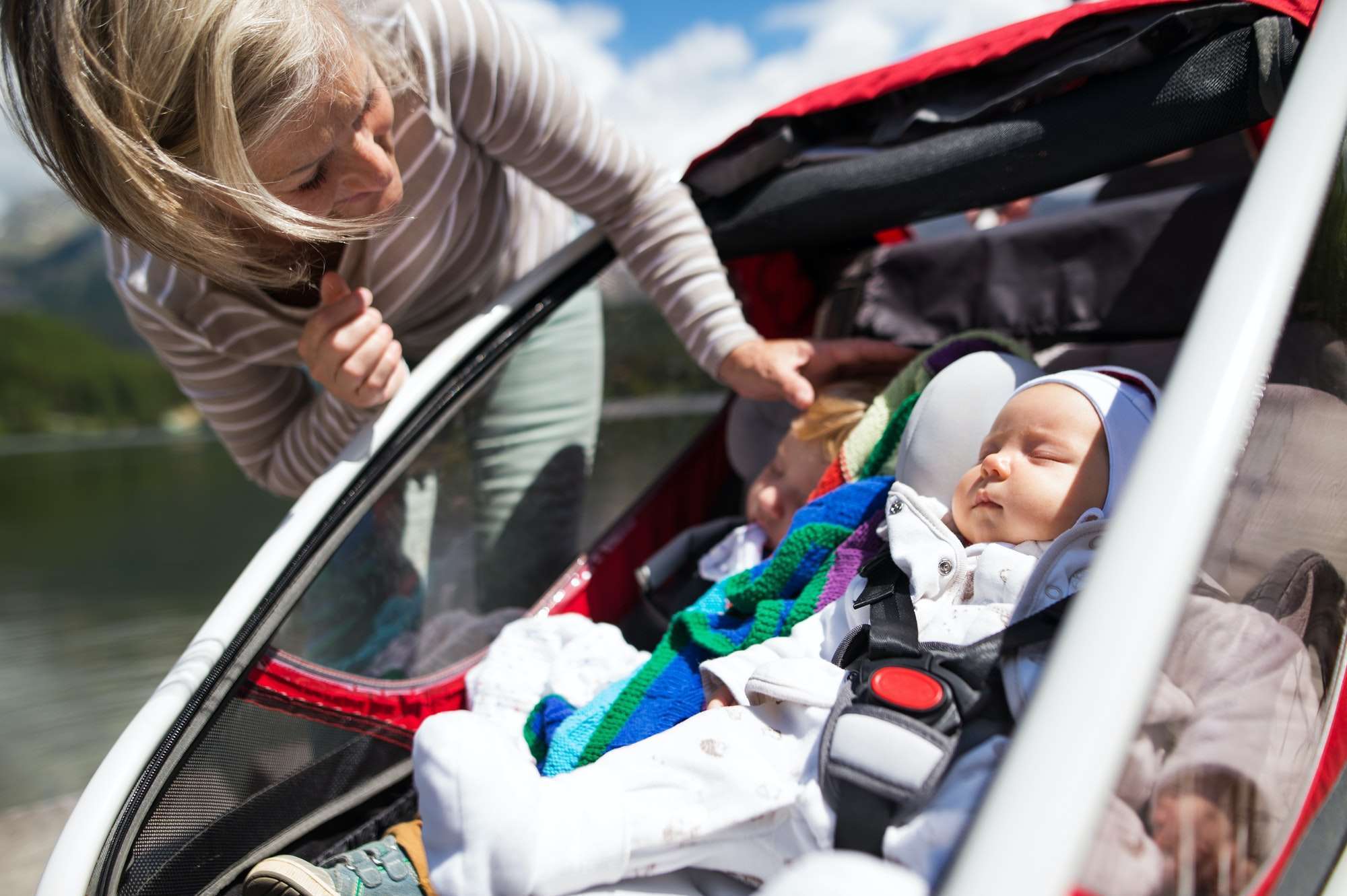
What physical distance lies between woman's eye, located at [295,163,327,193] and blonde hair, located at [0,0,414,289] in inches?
2.8

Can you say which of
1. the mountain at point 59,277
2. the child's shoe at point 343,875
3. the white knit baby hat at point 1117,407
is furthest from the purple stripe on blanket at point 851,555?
the mountain at point 59,277

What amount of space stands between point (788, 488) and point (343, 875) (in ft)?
2.56

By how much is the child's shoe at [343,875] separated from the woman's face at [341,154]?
25.6 inches

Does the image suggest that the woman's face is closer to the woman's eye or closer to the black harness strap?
the woman's eye

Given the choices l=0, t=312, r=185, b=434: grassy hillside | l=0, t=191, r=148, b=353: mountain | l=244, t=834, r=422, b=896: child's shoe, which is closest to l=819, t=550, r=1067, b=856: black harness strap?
l=244, t=834, r=422, b=896: child's shoe

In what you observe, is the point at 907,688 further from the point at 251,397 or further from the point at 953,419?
the point at 251,397

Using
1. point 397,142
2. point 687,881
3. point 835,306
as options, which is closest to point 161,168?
point 397,142

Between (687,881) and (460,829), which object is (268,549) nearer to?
(460,829)

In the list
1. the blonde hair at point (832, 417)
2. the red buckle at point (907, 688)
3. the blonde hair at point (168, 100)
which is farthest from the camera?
the blonde hair at point (832, 417)

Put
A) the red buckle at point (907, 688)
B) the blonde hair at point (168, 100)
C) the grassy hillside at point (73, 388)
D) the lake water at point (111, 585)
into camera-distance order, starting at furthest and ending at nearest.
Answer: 1. the grassy hillside at point (73, 388)
2. the lake water at point (111, 585)
3. the blonde hair at point (168, 100)
4. the red buckle at point (907, 688)

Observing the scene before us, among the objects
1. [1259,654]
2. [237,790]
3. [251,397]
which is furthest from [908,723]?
[251,397]

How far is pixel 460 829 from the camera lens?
669 millimetres

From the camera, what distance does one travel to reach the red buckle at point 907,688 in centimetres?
66

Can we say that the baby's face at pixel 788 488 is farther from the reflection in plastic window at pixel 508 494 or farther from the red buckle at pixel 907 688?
the red buckle at pixel 907 688
